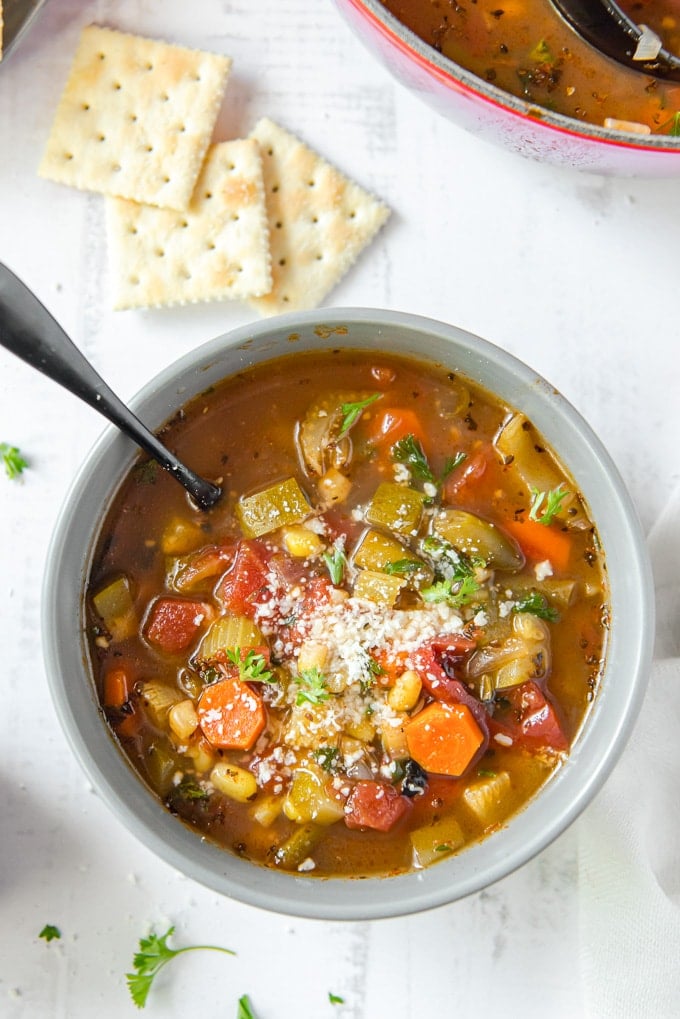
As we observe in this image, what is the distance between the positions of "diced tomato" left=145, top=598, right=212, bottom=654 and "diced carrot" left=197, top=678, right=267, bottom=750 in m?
0.17

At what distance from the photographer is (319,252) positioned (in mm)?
3244

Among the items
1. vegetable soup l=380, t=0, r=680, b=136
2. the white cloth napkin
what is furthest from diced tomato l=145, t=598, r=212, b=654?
vegetable soup l=380, t=0, r=680, b=136

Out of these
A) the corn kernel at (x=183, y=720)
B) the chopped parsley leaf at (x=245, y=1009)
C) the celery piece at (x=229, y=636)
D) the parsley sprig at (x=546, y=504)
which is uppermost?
the parsley sprig at (x=546, y=504)

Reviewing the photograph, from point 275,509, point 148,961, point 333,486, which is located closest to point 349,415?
point 333,486

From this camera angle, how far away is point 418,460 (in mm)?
2885

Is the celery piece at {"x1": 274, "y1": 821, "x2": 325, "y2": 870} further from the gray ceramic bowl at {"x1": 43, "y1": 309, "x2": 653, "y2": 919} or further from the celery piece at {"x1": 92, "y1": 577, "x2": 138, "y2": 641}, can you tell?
the celery piece at {"x1": 92, "y1": 577, "x2": 138, "y2": 641}

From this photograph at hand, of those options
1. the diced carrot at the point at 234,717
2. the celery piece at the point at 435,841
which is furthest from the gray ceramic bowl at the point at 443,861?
the diced carrot at the point at 234,717

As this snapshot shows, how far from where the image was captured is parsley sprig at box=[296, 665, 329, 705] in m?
2.76

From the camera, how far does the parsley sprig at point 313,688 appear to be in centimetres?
276

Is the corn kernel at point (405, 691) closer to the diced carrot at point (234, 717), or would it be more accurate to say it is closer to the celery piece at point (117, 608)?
the diced carrot at point (234, 717)

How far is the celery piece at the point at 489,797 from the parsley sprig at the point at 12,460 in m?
1.63

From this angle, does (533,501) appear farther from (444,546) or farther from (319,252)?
(319,252)

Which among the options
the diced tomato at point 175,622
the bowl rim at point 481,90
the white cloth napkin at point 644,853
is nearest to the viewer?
the bowl rim at point 481,90

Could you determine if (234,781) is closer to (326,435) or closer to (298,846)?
(298,846)
